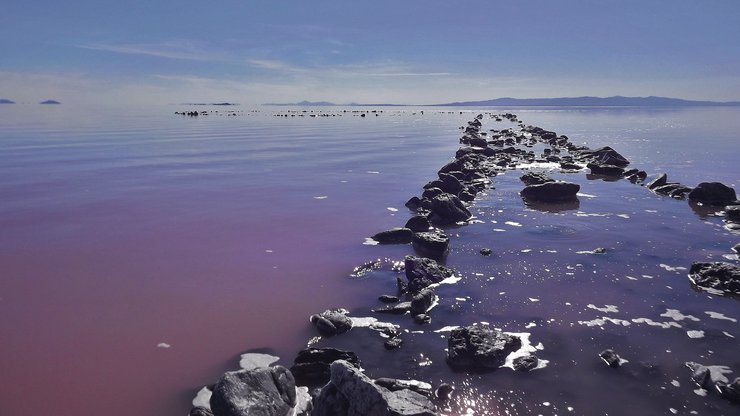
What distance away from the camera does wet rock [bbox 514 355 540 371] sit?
8484 mm

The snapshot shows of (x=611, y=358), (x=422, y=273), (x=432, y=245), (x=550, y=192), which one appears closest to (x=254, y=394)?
(x=422, y=273)

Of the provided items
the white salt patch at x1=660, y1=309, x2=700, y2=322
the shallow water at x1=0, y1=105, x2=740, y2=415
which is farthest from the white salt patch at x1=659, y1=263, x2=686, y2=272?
the white salt patch at x1=660, y1=309, x2=700, y2=322

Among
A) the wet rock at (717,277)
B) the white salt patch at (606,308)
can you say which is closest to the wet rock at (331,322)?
the white salt patch at (606,308)

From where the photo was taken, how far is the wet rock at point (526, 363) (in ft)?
27.8

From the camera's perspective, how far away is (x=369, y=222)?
18734 millimetres

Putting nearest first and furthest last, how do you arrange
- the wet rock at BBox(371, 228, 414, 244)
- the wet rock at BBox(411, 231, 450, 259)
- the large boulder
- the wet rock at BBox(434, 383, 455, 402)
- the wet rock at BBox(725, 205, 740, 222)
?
the large boulder → the wet rock at BBox(434, 383, 455, 402) → the wet rock at BBox(411, 231, 450, 259) → the wet rock at BBox(371, 228, 414, 244) → the wet rock at BBox(725, 205, 740, 222)

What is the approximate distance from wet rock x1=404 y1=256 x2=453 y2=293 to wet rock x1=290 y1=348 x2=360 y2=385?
3708mm

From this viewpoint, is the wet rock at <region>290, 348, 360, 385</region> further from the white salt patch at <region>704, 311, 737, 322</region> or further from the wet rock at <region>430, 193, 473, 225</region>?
the wet rock at <region>430, 193, 473, 225</region>

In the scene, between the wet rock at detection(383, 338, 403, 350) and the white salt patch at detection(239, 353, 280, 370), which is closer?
the white salt patch at detection(239, 353, 280, 370)

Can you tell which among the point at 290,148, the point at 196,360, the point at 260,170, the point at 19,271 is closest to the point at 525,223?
the point at 196,360

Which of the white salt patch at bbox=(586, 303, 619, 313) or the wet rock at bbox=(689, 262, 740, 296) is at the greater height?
the wet rock at bbox=(689, 262, 740, 296)

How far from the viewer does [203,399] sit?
7.76 metres

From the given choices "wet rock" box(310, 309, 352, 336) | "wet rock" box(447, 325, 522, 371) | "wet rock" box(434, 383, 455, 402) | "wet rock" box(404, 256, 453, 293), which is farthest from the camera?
"wet rock" box(404, 256, 453, 293)

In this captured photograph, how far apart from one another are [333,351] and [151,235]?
10807mm
